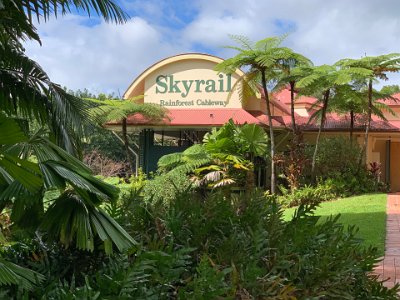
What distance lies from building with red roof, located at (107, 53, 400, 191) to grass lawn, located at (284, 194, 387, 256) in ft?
14.9

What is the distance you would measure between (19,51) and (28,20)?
63cm

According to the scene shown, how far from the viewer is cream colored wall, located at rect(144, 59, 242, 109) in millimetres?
21047

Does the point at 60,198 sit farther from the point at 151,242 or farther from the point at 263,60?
the point at 263,60

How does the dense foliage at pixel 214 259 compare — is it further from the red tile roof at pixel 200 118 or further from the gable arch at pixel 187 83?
the gable arch at pixel 187 83

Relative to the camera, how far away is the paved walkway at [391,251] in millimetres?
6793

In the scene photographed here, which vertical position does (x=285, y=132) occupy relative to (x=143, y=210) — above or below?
above

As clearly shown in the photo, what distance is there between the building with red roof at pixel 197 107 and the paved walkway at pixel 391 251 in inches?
273

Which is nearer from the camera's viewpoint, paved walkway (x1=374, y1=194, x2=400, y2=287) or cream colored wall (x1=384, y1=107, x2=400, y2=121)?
paved walkway (x1=374, y1=194, x2=400, y2=287)

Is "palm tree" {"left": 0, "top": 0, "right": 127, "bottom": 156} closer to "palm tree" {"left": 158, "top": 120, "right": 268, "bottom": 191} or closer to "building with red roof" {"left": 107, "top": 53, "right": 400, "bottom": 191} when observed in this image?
"palm tree" {"left": 158, "top": 120, "right": 268, "bottom": 191}

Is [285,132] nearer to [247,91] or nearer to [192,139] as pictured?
[247,91]

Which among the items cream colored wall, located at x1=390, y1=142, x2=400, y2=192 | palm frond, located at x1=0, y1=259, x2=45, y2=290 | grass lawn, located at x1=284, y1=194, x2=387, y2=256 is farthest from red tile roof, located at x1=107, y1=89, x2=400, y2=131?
palm frond, located at x1=0, y1=259, x2=45, y2=290

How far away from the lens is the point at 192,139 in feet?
73.9

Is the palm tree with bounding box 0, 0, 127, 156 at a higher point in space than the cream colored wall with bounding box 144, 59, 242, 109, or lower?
lower

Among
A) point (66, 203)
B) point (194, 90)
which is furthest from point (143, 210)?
point (194, 90)
